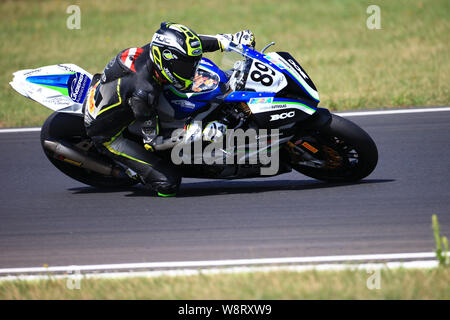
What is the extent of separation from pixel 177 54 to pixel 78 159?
5.33 feet

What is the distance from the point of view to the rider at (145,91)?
5816 mm

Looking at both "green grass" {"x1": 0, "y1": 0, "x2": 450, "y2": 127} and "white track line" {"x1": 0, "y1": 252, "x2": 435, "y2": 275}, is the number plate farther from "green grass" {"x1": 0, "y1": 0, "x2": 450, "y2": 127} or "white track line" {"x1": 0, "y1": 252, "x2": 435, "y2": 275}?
"green grass" {"x1": 0, "y1": 0, "x2": 450, "y2": 127}

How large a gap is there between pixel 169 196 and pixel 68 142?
1113mm

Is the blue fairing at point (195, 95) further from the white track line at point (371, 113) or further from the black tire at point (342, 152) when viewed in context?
the white track line at point (371, 113)

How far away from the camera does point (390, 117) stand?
9055mm

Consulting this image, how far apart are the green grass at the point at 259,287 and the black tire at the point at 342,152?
5.32ft

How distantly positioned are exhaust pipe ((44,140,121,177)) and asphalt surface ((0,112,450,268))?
0.25 m

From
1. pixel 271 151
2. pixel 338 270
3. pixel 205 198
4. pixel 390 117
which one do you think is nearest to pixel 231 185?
pixel 205 198

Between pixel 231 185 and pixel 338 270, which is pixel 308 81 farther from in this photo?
pixel 338 270

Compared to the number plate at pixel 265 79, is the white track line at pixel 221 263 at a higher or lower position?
lower

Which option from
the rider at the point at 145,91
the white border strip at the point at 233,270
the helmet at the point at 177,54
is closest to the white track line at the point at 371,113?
the rider at the point at 145,91

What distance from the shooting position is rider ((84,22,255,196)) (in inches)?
229

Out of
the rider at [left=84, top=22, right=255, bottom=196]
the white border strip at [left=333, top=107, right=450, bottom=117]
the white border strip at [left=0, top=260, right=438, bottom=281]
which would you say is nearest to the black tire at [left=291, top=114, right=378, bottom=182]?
the rider at [left=84, top=22, right=255, bottom=196]

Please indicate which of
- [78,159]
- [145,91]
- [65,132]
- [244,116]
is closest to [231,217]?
[244,116]
